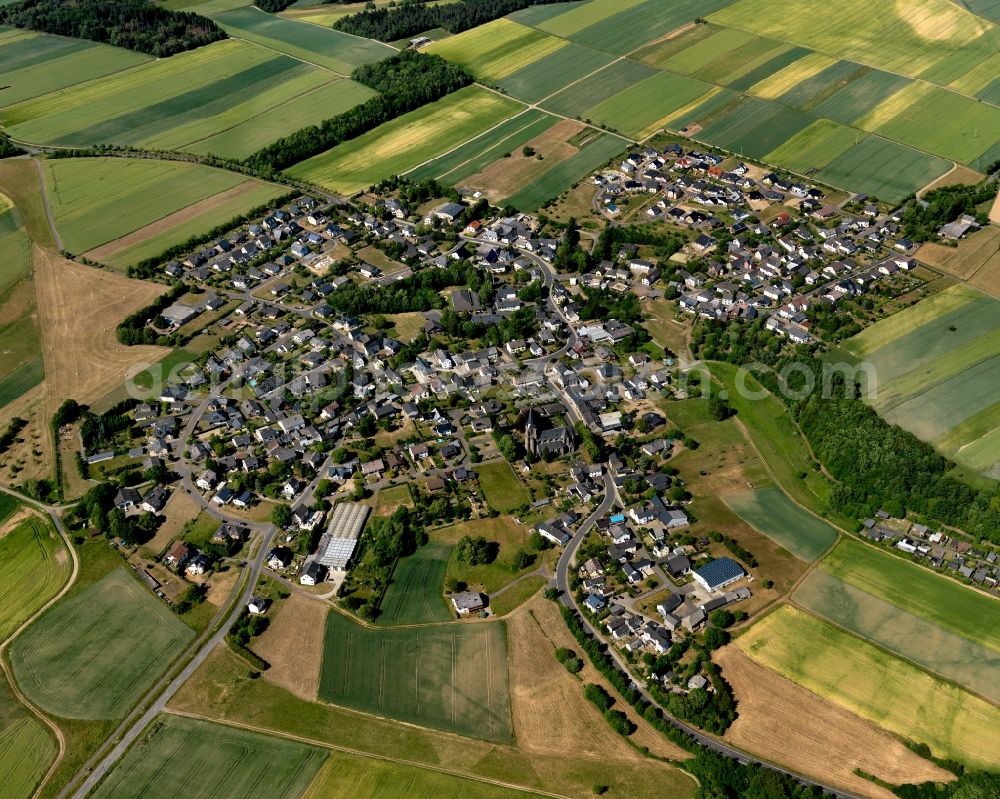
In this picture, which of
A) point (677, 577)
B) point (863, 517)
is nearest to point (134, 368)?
point (677, 577)

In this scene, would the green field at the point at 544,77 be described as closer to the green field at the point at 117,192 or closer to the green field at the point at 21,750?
the green field at the point at 117,192

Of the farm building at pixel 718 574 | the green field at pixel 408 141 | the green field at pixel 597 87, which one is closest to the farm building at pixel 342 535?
the farm building at pixel 718 574

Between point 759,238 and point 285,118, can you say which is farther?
point 285,118

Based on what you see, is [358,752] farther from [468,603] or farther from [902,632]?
[902,632]

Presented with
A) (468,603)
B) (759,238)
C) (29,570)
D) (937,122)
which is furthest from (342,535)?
(937,122)

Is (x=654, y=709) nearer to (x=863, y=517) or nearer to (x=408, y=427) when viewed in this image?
(x=863, y=517)
